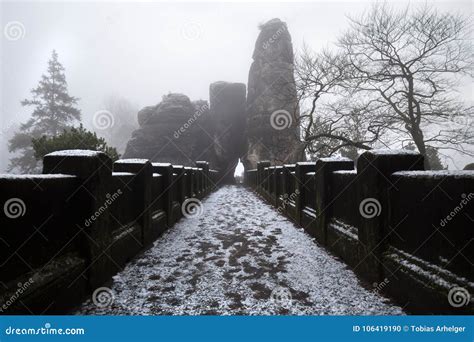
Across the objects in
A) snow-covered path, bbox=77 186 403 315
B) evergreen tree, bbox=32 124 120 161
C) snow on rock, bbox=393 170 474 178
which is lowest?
snow-covered path, bbox=77 186 403 315

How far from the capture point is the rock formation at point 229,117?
134ft

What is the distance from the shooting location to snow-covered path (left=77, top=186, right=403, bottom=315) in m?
2.53

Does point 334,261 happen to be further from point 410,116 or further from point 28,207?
point 410,116

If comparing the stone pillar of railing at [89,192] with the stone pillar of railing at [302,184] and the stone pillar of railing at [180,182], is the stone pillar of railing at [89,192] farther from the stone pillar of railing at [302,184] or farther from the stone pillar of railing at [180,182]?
the stone pillar of railing at [180,182]

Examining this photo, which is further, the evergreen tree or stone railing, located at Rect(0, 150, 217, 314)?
the evergreen tree

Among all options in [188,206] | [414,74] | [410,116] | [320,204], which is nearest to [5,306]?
[320,204]

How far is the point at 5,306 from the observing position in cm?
190

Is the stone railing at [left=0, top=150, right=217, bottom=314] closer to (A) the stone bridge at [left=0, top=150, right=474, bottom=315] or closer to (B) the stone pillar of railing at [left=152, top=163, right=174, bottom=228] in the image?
(A) the stone bridge at [left=0, top=150, right=474, bottom=315]

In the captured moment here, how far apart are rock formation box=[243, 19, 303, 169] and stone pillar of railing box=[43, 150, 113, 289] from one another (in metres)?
32.1

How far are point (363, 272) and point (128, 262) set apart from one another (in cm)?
304

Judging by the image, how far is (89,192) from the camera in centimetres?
286

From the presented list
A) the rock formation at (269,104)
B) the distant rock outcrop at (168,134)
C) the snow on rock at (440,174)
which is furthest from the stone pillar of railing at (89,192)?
the rock formation at (269,104)

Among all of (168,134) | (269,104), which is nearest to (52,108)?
(168,134)

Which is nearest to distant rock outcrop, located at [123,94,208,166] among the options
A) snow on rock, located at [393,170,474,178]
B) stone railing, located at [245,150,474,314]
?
stone railing, located at [245,150,474,314]
